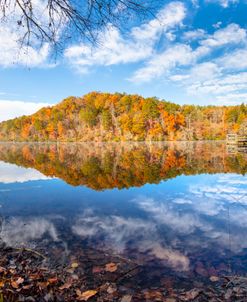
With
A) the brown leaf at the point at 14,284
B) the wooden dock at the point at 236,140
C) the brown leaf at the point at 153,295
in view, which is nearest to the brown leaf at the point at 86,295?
the brown leaf at the point at 153,295

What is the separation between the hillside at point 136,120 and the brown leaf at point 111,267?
62865mm

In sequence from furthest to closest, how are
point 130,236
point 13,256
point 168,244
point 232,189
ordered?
point 232,189 → point 130,236 → point 168,244 → point 13,256

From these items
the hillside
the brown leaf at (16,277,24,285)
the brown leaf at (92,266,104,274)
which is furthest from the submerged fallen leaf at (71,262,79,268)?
the hillside

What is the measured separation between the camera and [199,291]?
3639 millimetres

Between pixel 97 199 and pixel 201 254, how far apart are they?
5.31 metres

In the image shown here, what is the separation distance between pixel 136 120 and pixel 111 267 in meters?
76.8

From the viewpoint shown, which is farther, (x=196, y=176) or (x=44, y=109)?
(x=44, y=109)

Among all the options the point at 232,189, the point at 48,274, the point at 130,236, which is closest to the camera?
the point at 48,274

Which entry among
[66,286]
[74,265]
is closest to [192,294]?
[66,286]

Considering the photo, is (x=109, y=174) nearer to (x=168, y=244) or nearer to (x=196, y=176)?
(x=196, y=176)

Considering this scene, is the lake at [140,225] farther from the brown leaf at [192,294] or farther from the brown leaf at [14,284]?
the brown leaf at [14,284]

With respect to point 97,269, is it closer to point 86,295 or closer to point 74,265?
point 74,265

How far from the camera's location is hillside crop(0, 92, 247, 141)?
80.1 m

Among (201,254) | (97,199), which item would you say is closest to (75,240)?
(201,254)
